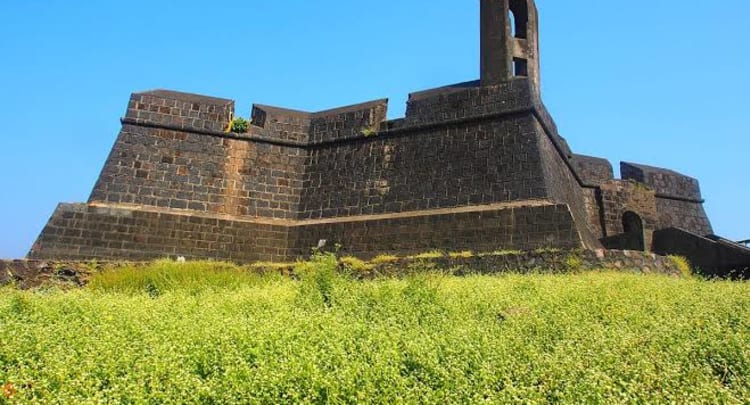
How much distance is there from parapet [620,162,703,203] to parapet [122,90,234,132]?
12377 millimetres

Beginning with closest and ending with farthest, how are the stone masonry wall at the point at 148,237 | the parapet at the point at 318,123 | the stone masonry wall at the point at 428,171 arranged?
the stone masonry wall at the point at 148,237
the stone masonry wall at the point at 428,171
the parapet at the point at 318,123

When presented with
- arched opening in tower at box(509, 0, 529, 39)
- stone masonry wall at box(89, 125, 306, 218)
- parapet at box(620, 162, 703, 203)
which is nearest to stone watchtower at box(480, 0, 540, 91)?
arched opening in tower at box(509, 0, 529, 39)

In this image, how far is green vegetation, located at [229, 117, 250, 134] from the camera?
13930 mm

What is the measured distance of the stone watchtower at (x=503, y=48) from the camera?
1286 centimetres

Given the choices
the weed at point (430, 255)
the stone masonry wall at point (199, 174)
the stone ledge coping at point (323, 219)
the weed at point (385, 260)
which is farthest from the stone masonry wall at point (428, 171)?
the weed at point (385, 260)

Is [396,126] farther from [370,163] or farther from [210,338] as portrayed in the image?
[210,338]

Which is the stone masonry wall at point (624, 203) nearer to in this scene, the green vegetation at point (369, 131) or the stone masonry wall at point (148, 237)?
the green vegetation at point (369, 131)

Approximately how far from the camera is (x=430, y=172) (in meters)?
12.7

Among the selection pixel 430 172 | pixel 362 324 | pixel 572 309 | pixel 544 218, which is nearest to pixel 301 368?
pixel 362 324

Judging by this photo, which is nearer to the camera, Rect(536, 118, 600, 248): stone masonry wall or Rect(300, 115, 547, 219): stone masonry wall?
Rect(536, 118, 600, 248): stone masonry wall

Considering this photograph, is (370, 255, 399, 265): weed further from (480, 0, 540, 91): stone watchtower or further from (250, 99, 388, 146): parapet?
(480, 0, 540, 91): stone watchtower

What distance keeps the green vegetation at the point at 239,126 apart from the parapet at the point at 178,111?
0.15m

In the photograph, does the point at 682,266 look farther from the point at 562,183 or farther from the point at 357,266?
the point at 357,266

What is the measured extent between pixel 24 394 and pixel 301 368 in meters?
1.64
